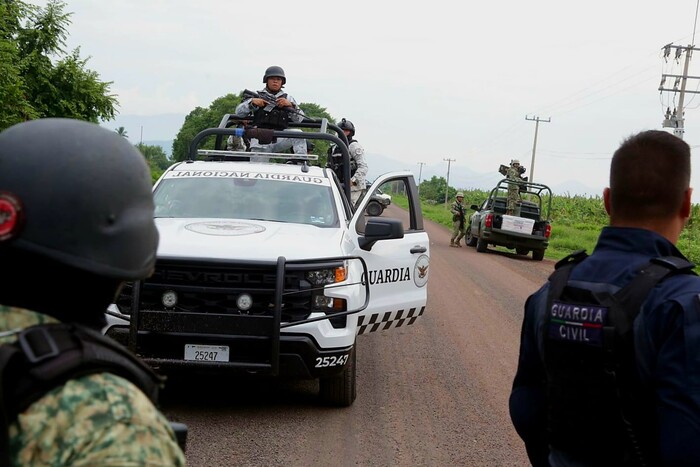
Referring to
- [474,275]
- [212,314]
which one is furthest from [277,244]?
[474,275]

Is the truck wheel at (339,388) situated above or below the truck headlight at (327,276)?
below

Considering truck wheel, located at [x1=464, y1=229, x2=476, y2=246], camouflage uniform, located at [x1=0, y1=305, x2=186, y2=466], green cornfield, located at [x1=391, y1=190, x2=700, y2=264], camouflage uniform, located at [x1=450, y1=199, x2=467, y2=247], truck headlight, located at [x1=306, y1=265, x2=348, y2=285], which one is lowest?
green cornfield, located at [x1=391, y1=190, x2=700, y2=264]

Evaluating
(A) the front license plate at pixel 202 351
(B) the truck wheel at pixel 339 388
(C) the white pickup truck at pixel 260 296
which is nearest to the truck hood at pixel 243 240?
(C) the white pickup truck at pixel 260 296

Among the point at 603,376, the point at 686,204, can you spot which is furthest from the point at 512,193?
the point at 603,376

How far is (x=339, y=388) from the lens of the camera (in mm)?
6750

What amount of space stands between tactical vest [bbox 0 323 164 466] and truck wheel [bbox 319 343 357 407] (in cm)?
534

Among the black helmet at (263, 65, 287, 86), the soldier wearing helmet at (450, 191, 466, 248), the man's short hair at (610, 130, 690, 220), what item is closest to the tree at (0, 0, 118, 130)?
the soldier wearing helmet at (450, 191, 466, 248)

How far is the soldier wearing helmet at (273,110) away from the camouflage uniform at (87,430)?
26.2 feet

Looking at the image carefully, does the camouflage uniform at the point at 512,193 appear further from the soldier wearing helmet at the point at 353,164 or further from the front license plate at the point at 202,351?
the front license plate at the point at 202,351

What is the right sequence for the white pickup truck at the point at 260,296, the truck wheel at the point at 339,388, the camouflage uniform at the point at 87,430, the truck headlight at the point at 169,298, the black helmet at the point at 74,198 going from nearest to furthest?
the camouflage uniform at the point at 87,430 → the black helmet at the point at 74,198 → the white pickup truck at the point at 260,296 → the truck headlight at the point at 169,298 → the truck wheel at the point at 339,388

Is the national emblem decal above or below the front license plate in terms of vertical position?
above

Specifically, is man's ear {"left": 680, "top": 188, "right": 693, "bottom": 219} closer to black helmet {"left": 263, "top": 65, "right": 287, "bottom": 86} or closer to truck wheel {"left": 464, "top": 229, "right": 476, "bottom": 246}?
black helmet {"left": 263, "top": 65, "right": 287, "bottom": 86}

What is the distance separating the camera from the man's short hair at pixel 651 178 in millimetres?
2484

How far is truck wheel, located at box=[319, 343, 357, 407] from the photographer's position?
6711 mm
